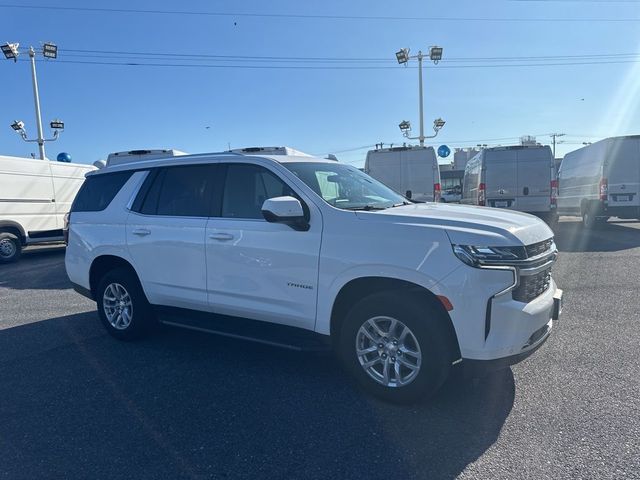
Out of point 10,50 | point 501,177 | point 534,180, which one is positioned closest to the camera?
point 534,180

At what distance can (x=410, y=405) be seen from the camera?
350 cm

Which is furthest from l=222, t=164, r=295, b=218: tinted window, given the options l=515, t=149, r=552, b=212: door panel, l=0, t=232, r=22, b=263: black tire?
l=515, t=149, r=552, b=212: door panel

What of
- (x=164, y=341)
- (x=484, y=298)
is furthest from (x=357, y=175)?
(x=164, y=341)

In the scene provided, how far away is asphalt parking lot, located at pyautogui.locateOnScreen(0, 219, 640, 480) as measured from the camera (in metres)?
2.84

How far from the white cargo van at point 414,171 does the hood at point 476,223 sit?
8.31m

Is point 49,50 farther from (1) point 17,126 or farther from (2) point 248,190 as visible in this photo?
(2) point 248,190

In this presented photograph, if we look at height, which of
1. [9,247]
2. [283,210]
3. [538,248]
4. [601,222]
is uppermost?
[283,210]

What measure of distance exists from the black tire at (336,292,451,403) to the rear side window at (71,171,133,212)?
10.8 feet

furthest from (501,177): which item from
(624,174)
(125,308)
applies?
(125,308)

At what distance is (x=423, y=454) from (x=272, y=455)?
951 mm

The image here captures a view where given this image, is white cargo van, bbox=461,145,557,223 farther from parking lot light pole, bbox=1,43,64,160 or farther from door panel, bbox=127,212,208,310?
parking lot light pole, bbox=1,43,64,160

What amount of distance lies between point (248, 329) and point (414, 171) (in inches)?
353

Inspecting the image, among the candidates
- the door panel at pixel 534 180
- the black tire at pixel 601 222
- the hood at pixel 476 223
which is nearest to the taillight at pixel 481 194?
the door panel at pixel 534 180

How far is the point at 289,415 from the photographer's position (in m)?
3.45
